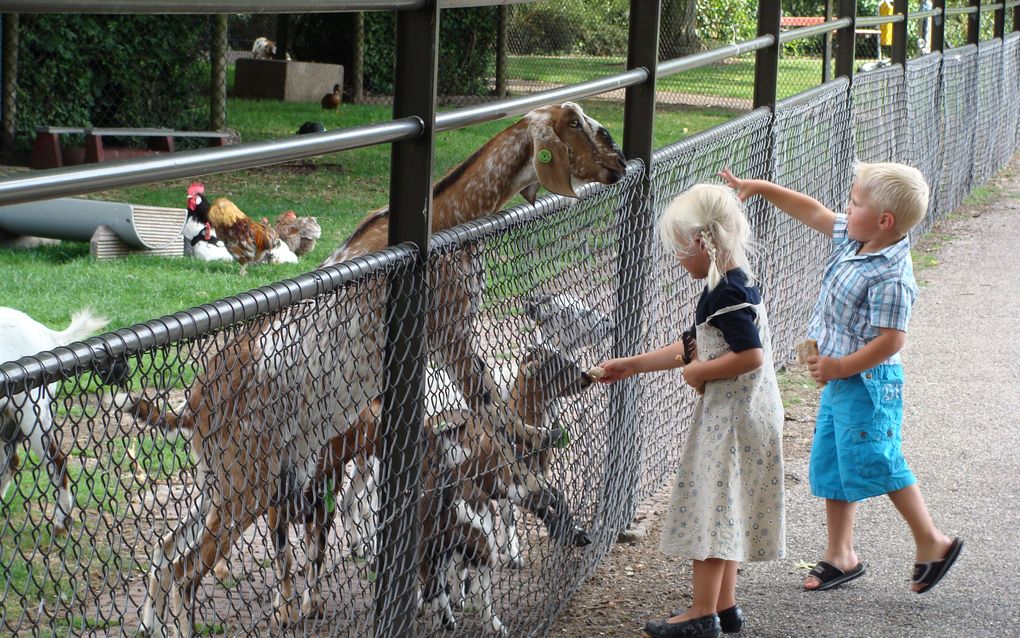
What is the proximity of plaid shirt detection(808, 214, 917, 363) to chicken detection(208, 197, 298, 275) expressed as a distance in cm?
610

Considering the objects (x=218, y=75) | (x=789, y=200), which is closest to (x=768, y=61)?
(x=789, y=200)

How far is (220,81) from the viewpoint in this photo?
53.1 ft

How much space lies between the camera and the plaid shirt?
394cm

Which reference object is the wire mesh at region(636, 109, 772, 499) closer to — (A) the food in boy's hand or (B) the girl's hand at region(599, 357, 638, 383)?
(A) the food in boy's hand

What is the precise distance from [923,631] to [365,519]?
2088 mm

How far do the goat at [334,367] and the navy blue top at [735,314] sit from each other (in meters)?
0.61

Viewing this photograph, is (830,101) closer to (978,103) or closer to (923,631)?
(923,631)

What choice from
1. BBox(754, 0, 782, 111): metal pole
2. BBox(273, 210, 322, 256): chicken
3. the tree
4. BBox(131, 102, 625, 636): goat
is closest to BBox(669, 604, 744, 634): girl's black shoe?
BBox(131, 102, 625, 636): goat

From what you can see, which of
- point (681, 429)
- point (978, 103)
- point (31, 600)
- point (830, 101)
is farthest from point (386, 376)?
point (978, 103)

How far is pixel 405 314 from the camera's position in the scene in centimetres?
284

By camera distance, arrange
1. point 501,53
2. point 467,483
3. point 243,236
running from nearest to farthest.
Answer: point 467,483, point 243,236, point 501,53

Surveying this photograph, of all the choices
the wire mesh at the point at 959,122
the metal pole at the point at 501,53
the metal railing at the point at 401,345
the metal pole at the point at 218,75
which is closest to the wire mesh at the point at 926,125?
the wire mesh at the point at 959,122

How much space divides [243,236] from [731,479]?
644 centimetres

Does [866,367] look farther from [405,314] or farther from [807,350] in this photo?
[405,314]
